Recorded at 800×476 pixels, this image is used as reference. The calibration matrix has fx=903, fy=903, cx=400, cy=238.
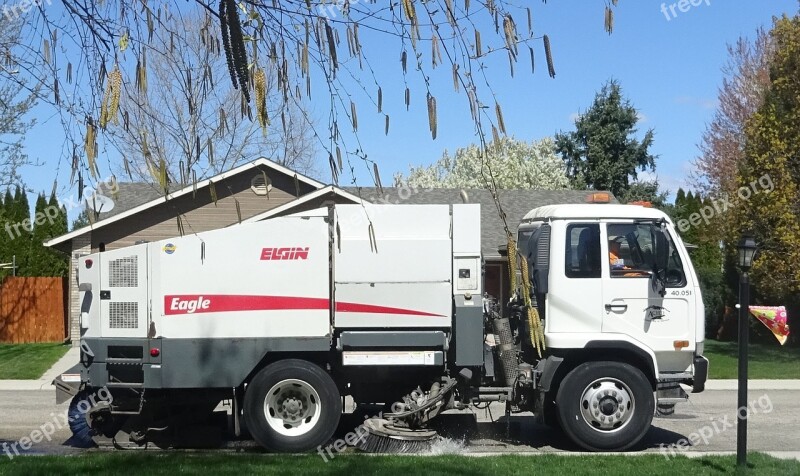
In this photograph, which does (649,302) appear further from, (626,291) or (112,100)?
(112,100)

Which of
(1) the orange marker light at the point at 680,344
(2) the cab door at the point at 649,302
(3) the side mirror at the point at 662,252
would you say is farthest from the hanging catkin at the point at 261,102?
(1) the orange marker light at the point at 680,344

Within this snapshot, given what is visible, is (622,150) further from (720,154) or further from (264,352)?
(264,352)

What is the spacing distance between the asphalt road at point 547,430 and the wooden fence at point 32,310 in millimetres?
13193

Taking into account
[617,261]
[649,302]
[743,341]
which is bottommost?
[743,341]

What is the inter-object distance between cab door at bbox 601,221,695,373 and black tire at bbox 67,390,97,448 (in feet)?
19.7

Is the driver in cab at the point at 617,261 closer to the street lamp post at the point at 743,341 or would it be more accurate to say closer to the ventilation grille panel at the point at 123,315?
the street lamp post at the point at 743,341

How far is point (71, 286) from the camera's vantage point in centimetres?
2628

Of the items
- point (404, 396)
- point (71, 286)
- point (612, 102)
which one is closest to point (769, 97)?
point (612, 102)

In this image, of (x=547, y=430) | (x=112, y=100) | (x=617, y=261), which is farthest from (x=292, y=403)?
(x=112, y=100)

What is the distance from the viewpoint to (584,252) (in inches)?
402

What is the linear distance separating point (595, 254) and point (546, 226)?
70 cm

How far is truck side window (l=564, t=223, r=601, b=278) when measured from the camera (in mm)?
10164

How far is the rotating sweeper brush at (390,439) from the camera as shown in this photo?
33.0ft

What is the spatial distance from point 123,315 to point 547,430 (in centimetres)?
570
